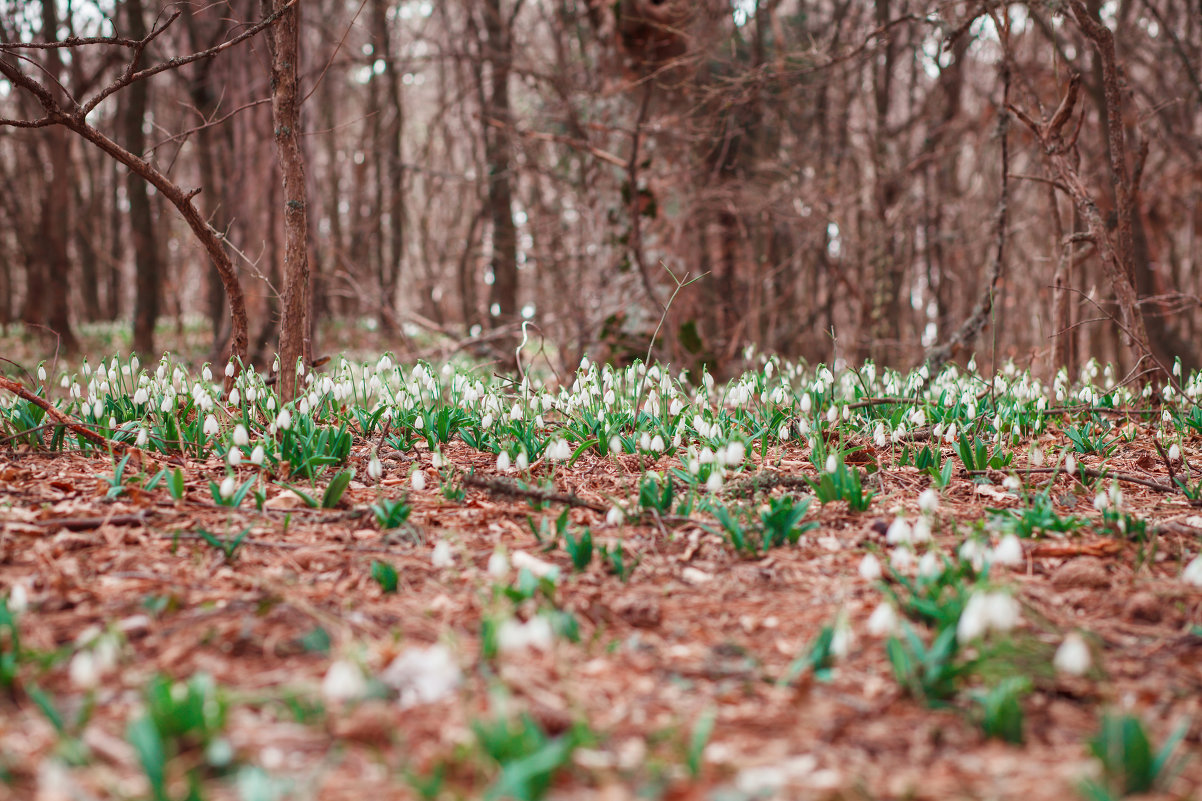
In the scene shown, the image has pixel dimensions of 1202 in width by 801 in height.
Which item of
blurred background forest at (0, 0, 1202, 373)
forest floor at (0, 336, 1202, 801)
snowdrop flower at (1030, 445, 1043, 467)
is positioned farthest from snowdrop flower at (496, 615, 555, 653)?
snowdrop flower at (1030, 445, 1043, 467)

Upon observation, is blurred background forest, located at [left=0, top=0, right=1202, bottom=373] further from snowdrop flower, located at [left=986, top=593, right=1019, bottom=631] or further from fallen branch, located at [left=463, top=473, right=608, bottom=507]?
snowdrop flower, located at [left=986, top=593, right=1019, bottom=631]

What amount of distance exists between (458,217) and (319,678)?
1559 cm

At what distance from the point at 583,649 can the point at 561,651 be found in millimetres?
53

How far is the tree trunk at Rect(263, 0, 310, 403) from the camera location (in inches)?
161

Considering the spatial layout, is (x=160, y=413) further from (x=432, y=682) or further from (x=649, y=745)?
(x=649, y=745)

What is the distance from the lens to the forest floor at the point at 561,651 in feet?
4.55

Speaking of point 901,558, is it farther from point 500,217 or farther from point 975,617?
point 500,217

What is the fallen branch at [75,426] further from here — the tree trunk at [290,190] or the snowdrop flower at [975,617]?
the snowdrop flower at [975,617]

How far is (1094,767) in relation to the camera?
142cm

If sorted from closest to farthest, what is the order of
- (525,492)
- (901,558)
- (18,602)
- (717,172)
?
(18,602)
(901,558)
(525,492)
(717,172)

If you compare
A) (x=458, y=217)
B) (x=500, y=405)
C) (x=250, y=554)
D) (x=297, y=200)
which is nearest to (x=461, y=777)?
(x=250, y=554)

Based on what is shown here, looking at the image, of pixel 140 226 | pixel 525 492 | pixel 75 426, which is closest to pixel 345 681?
pixel 525 492

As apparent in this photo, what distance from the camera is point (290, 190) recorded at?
4.20 metres

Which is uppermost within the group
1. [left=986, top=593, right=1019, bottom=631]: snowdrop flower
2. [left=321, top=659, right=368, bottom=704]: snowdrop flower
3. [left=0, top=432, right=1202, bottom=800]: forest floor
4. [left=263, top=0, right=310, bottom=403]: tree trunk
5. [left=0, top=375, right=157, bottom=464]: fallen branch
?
[left=263, top=0, right=310, bottom=403]: tree trunk
